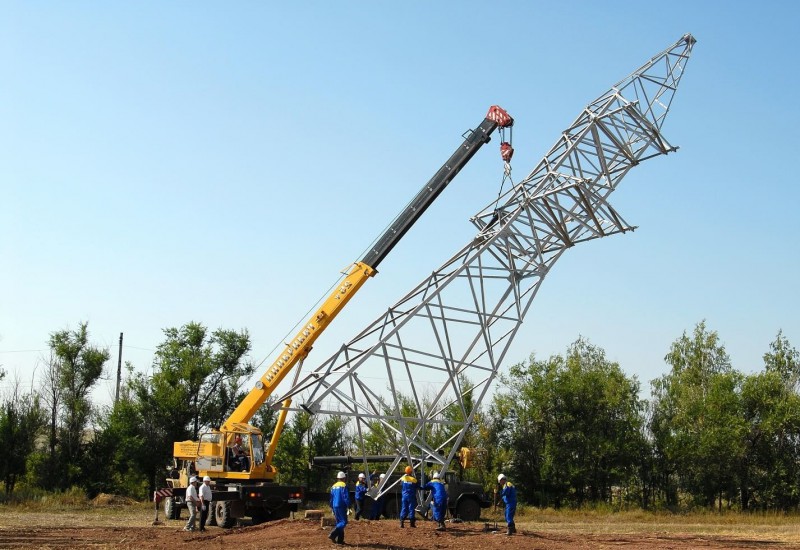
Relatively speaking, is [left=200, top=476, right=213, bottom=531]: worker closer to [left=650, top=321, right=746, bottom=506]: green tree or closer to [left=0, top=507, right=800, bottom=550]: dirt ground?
[left=0, top=507, right=800, bottom=550]: dirt ground

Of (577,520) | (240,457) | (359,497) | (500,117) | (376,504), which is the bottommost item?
(577,520)

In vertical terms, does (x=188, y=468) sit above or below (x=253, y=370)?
below

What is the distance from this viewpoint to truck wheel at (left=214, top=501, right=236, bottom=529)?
23125mm

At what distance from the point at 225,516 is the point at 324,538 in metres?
6.20

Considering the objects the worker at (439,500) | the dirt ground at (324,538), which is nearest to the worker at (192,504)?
the dirt ground at (324,538)

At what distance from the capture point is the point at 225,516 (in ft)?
75.8

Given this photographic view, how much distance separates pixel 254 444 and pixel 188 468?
8.61 feet

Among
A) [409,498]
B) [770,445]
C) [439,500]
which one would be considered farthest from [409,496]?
[770,445]

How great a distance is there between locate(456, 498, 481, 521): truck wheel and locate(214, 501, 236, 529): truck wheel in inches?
256

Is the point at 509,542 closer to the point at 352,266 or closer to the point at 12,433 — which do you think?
the point at 352,266

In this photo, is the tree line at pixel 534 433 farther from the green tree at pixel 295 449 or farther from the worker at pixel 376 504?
the worker at pixel 376 504

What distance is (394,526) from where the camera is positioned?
20719 millimetres

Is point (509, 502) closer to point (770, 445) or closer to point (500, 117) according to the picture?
point (500, 117)

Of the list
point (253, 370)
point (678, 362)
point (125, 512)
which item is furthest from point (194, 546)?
point (678, 362)
